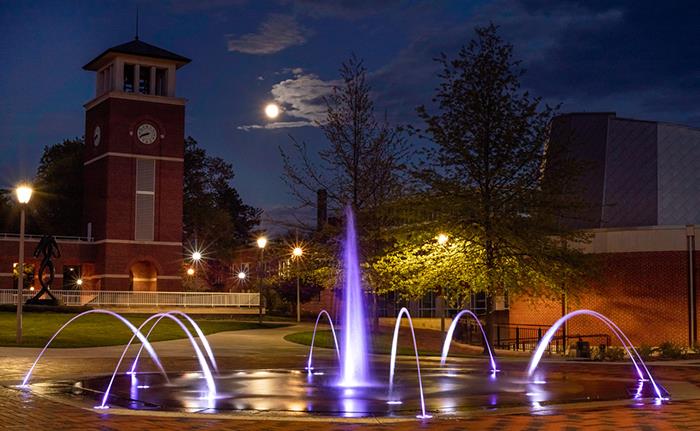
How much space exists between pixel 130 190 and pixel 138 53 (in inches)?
458

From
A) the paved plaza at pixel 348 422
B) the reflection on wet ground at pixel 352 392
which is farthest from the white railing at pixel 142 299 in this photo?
the paved plaza at pixel 348 422

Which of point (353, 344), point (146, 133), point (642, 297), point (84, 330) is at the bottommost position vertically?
point (84, 330)

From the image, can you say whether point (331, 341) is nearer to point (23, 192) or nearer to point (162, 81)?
point (23, 192)

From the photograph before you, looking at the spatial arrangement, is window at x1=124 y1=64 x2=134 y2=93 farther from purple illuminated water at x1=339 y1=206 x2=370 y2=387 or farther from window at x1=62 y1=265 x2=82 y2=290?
purple illuminated water at x1=339 y1=206 x2=370 y2=387

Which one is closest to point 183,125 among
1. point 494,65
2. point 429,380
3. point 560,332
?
point 560,332

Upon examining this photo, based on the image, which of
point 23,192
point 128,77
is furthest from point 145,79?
point 23,192

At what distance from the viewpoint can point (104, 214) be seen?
68.0 metres

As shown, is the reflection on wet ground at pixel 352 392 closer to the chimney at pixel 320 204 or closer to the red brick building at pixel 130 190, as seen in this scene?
the chimney at pixel 320 204

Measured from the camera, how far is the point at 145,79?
7469 cm

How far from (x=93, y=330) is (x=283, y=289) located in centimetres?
2931

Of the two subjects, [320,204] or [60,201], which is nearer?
[320,204]

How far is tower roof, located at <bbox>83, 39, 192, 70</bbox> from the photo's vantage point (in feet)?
234

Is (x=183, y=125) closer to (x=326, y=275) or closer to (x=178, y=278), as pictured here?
(x=178, y=278)

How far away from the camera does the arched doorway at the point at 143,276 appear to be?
70.8m
